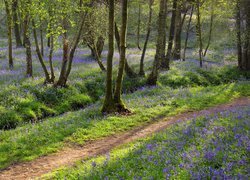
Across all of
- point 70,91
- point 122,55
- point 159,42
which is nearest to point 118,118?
point 122,55

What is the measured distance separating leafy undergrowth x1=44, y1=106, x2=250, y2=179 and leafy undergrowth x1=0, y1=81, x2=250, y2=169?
2.85 m

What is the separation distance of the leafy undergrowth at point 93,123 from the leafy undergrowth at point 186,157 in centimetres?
285

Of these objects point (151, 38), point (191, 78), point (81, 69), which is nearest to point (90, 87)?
point (81, 69)

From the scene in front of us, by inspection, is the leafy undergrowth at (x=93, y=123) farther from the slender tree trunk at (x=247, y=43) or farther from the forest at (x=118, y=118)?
the slender tree trunk at (x=247, y=43)

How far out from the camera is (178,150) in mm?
9258

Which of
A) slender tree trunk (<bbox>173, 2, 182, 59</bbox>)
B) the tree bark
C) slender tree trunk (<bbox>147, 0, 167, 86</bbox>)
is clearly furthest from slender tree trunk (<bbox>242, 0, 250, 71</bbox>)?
the tree bark

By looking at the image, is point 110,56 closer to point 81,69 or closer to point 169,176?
point 169,176

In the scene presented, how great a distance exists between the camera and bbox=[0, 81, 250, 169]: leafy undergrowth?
12977 mm

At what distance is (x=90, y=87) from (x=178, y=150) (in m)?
→ 14.8

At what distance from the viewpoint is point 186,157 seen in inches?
330

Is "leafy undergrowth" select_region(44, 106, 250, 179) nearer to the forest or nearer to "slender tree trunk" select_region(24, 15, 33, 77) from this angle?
the forest

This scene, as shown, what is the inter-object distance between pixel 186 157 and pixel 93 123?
761 cm

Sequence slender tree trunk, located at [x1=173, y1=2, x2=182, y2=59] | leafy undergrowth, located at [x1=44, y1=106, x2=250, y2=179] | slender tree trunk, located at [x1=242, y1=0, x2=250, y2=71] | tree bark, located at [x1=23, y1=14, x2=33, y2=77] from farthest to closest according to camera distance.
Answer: slender tree trunk, located at [x1=173, y1=2, x2=182, y2=59], slender tree trunk, located at [x1=242, y1=0, x2=250, y2=71], tree bark, located at [x1=23, y1=14, x2=33, y2=77], leafy undergrowth, located at [x1=44, y1=106, x2=250, y2=179]

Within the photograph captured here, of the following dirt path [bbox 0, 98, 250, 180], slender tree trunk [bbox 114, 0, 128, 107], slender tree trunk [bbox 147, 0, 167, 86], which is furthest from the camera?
slender tree trunk [bbox 147, 0, 167, 86]
